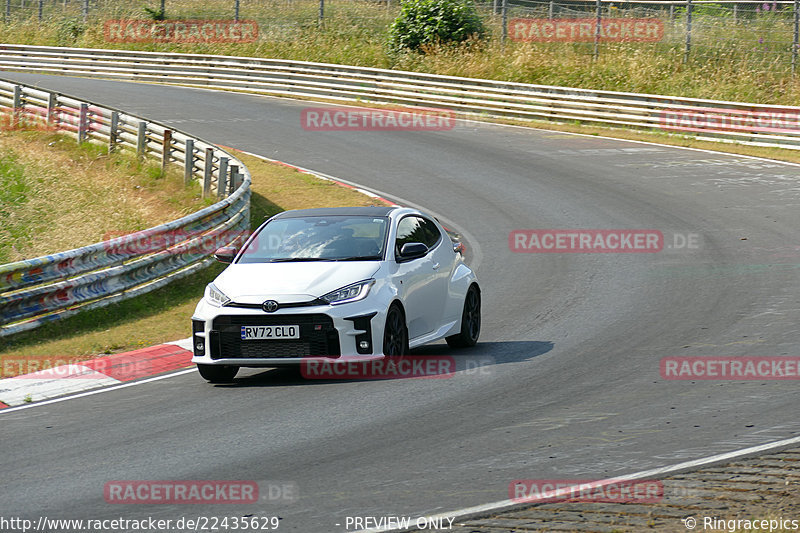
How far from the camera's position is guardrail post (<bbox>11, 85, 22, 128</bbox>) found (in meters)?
29.8

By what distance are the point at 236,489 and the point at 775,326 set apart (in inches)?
298

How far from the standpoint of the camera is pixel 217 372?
10797 millimetres

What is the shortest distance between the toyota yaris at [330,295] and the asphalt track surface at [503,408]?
1.18 ft

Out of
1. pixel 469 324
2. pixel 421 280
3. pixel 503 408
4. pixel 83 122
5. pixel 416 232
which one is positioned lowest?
pixel 469 324

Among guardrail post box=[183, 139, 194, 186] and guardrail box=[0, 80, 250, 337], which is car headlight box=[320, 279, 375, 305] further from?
guardrail post box=[183, 139, 194, 186]

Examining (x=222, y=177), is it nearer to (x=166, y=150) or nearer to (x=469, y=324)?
(x=166, y=150)

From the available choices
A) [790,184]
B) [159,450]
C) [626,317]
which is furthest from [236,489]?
[790,184]

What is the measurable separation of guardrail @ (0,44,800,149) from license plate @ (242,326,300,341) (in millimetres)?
20019

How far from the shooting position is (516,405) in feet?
31.0

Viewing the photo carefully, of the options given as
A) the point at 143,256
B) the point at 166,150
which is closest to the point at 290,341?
the point at 143,256

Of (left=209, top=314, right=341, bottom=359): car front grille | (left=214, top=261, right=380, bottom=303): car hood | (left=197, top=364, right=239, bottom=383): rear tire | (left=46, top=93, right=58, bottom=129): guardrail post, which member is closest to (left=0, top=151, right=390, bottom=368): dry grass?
(left=197, top=364, right=239, bottom=383): rear tire

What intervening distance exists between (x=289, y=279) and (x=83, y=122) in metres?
18.4

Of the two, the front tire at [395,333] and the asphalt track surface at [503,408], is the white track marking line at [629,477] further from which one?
the front tire at [395,333]

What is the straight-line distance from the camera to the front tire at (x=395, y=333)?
10.7m
